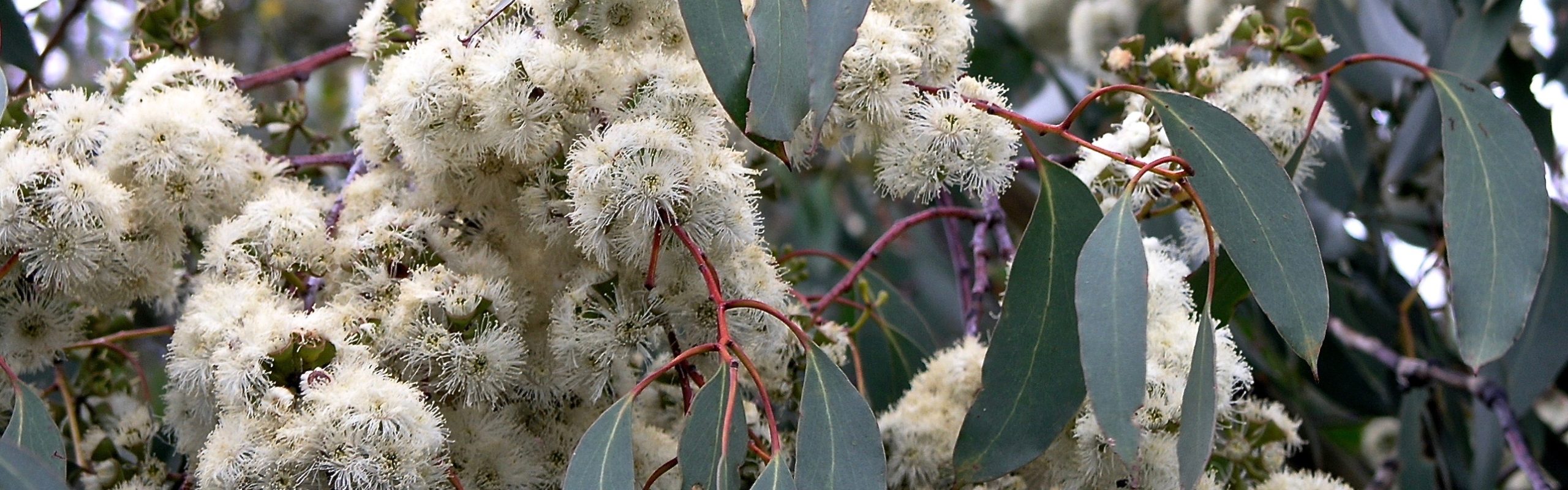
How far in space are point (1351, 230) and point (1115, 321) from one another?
157 centimetres

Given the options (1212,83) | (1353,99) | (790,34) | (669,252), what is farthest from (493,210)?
(1353,99)

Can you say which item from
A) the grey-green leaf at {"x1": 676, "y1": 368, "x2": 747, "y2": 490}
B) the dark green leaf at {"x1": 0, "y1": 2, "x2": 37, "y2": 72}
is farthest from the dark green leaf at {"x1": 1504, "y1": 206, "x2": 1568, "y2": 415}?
the dark green leaf at {"x1": 0, "y1": 2, "x2": 37, "y2": 72}

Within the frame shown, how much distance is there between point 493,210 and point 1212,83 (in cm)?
85

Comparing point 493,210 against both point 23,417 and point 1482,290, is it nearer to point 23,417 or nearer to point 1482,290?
point 23,417

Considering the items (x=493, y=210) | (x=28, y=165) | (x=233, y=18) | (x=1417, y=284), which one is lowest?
(x=1417, y=284)

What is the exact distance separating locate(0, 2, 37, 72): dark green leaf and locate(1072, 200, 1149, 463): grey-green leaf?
3.95ft

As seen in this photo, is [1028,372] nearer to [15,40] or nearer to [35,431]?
[35,431]

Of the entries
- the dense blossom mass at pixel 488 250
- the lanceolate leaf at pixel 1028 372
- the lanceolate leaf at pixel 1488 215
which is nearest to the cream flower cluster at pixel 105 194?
the dense blossom mass at pixel 488 250

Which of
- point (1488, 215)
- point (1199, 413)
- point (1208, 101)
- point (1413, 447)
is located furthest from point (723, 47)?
point (1413, 447)

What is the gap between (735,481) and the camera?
1.02 m

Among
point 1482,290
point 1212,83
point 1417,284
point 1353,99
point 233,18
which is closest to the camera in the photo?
point 1482,290

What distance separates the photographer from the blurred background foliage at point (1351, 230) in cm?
171

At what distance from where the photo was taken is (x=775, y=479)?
992 millimetres

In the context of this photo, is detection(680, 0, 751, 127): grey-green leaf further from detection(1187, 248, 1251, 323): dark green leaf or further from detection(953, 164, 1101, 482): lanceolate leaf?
detection(1187, 248, 1251, 323): dark green leaf
